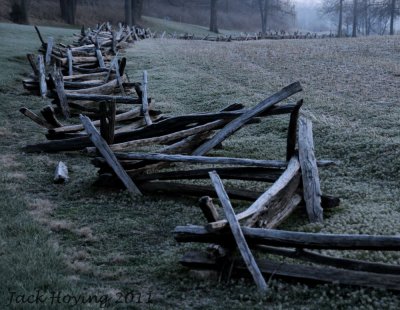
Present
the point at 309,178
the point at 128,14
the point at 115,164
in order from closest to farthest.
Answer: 1. the point at 309,178
2. the point at 115,164
3. the point at 128,14

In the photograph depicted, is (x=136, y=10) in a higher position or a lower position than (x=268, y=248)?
higher

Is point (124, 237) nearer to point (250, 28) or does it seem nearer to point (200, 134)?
point (200, 134)

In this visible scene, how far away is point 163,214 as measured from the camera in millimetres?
6406

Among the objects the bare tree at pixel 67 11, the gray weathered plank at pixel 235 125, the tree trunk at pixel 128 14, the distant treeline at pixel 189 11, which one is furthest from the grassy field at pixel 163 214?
the tree trunk at pixel 128 14

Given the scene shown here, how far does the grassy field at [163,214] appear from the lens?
424cm

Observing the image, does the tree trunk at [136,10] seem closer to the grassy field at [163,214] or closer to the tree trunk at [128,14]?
the tree trunk at [128,14]

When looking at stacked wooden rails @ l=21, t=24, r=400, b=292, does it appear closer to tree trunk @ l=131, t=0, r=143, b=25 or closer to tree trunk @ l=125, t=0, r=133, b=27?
tree trunk @ l=125, t=0, r=133, b=27

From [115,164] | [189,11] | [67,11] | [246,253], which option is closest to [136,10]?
[67,11]

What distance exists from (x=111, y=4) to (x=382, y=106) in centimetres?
5927

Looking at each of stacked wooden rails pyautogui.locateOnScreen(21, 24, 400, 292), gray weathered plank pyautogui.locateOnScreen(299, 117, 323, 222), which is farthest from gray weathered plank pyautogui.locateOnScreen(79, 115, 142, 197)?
gray weathered plank pyautogui.locateOnScreen(299, 117, 323, 222)

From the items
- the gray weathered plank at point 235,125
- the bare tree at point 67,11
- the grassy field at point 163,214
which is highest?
the bare tree at point 67,11

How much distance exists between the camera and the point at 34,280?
14.3ft

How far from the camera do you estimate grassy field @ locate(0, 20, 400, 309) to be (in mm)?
4238

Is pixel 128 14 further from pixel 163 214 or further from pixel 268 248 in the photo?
pixel 268 248
